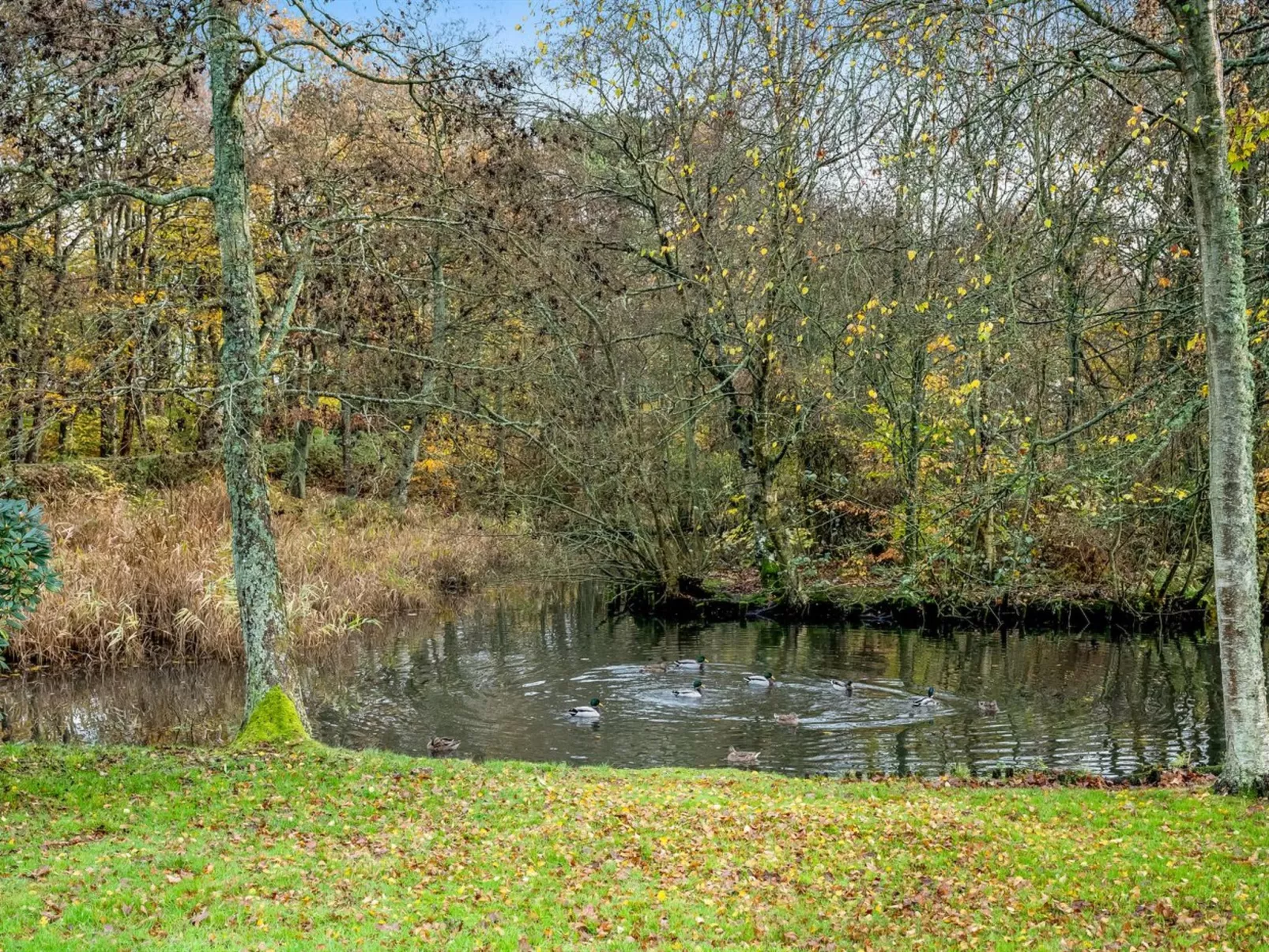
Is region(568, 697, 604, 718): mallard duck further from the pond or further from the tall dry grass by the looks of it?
the tall dry grass

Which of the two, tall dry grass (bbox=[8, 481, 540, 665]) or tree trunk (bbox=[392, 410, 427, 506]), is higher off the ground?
tree trunk (bbox=[392, 410, 427, 506])

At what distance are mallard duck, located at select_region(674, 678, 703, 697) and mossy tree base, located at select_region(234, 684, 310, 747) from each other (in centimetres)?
724

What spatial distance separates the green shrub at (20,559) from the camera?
8.50 meters

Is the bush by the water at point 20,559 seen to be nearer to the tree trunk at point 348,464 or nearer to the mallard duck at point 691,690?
the mallard duck at point 691,690

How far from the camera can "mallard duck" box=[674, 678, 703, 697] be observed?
1711 cm

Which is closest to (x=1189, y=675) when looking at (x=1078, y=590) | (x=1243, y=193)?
(x=1078, y=590)

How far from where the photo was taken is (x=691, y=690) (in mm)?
17328

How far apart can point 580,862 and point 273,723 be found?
486 centimetres

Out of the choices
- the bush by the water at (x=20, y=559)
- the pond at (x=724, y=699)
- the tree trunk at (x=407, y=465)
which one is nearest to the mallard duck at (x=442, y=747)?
the pond at (x=724, y=699)

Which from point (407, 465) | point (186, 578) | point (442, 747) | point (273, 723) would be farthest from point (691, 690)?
point (407, 465)

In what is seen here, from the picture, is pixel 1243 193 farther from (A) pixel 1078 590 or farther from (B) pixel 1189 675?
(A) pixel 1078 590

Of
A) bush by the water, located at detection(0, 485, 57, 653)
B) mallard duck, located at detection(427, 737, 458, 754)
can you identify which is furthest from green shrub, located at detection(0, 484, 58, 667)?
mallard duck, located at detection(427, 737, 458, 754)

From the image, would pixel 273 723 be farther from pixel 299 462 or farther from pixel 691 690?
pixel 299 462

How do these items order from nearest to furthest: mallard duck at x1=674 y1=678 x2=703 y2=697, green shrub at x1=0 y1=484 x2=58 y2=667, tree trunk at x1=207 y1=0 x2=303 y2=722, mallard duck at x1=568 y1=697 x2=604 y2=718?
1. green shrub at x1=0 y1=484 x2=58 y2=667
2. tree trunk at x1=207 y1=0 x2=303 y2=722
3. mallard duck at x1=568 y1=697 x2=604 y2=718
4. mallard duck at x1=674 y1=678 x2=703 y2=697
